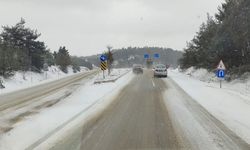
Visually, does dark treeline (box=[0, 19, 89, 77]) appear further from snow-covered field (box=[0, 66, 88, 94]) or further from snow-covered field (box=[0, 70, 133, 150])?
snow-covered field (box=[0, 70, 133, 150])

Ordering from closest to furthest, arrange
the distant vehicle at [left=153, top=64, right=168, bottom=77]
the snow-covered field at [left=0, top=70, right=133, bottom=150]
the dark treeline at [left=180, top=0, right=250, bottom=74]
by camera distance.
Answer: the snow-covered field at [left=0, top=70, right=133, bottom=150]
the dark treeline at [left=180, top=0, right=250, bottom=74]
the distant vehicle at [left=153, top=64, right=168, bottom=77]

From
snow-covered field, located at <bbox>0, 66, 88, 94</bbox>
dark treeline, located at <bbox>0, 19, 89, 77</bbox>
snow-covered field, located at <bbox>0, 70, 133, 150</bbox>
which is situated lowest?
snow-covered field, located at <bbox>0, 66, 88, 94</bbox>

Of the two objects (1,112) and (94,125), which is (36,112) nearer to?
(1,112)

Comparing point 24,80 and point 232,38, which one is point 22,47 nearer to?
point 24,80

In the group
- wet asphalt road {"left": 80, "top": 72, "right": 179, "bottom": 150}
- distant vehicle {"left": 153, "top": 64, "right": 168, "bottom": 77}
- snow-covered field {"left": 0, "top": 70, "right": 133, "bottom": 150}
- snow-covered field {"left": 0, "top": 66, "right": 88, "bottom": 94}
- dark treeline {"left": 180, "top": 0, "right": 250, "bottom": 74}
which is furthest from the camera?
distant vehicle {"left": 153, "top": 64, "right": 168, "bottom": 77}

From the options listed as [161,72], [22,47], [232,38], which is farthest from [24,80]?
[232,38]

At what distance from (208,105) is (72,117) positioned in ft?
23.4

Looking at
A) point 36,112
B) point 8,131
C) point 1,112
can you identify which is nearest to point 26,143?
point 8,131

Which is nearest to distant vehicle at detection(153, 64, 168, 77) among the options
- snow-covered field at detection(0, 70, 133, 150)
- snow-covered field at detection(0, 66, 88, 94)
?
snow-covered field at detection(0, 66, 88, 94)

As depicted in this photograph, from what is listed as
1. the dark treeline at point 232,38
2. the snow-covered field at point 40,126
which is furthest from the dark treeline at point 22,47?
the snow-covered field at point 40,126

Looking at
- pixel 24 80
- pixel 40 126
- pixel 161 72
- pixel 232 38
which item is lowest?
pixel 24 80

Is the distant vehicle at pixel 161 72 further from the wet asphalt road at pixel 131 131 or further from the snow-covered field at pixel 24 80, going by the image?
the wet asphalt road at pixel 131 131

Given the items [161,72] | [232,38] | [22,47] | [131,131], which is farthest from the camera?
[22,47]

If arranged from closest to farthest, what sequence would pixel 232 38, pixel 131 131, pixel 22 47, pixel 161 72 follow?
pixel 131 131 → pixel 232 38 → pixel 161 72 → pixel 22 47
